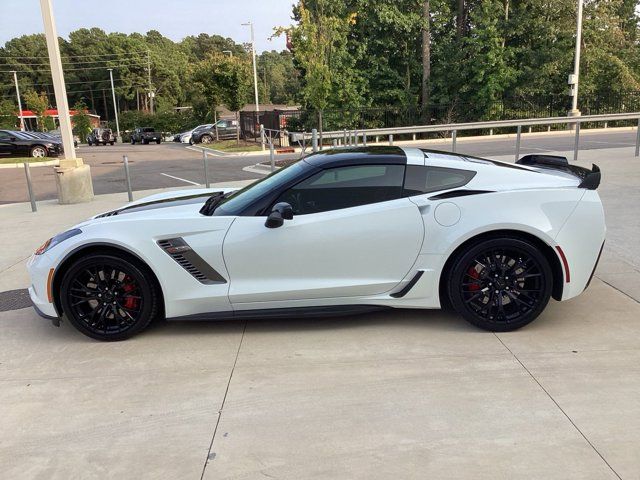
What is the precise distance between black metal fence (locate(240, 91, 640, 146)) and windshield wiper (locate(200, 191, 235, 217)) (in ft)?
84.7

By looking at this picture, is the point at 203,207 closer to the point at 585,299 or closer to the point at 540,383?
the point at 540,383

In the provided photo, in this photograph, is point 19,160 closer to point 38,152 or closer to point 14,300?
point 38,152

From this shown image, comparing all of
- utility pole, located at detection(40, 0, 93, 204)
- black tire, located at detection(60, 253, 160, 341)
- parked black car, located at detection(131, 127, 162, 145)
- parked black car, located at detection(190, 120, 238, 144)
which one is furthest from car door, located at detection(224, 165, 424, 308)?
parked black car, located at detection(131, 127, 162, 145)

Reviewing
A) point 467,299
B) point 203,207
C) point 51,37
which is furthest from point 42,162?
point 467,299

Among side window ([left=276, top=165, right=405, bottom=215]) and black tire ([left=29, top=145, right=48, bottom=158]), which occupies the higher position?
side window ([left=276, top=165, right=405, bottom=215])

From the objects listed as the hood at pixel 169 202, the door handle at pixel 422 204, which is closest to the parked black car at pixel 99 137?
the hood at pixel 169 202

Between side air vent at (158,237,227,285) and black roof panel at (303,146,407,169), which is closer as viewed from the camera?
side air vent at (158,237,227,285)

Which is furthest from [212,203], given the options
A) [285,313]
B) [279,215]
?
[285,313]

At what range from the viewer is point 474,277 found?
13.2ft

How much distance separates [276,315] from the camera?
406 centimetres

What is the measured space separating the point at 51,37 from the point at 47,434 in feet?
30.5

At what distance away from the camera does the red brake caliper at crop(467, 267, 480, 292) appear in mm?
4008

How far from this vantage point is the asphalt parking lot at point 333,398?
2656mm

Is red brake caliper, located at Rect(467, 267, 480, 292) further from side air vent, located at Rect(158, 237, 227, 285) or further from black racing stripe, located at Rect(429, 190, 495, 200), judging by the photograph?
side air vent, located at Rect(158, 237, 227, 285)
